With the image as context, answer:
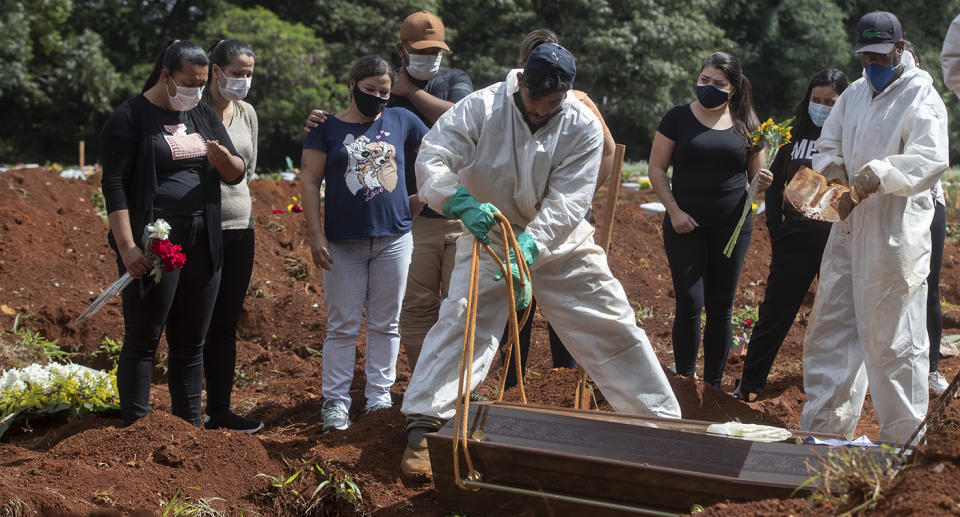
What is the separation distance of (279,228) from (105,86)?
1449 cm

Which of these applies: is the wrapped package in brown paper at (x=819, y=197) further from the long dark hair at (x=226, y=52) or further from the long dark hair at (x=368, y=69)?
the long dark hair at (x=226, y=52)

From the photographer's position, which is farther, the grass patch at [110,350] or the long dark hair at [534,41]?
the grass patch at [110,350]

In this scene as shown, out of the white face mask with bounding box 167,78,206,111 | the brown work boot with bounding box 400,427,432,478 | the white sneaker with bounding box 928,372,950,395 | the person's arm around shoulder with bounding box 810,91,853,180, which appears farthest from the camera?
the white sneaker with bounding box 928,372,950,395

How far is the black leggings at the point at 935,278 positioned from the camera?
16.9ft

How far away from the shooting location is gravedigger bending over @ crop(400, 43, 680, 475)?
154 inches

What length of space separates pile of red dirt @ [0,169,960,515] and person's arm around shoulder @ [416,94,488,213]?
3.93 feet

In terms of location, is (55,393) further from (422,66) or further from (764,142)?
(764,142)

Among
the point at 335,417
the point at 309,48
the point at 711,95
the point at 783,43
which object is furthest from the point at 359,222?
the point at 783,43

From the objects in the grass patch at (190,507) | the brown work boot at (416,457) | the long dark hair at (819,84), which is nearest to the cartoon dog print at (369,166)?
the brown work boot at (416,457)

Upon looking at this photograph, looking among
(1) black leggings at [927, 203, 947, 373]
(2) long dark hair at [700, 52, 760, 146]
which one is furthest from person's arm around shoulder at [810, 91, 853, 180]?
(1) black leggings at [927, 203, 947, 373]

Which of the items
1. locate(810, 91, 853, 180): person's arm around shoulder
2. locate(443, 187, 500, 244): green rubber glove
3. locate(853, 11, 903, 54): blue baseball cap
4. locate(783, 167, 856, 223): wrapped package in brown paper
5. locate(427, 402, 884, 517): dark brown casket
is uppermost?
locate(853, 11, 903, 54): blue baseball cap

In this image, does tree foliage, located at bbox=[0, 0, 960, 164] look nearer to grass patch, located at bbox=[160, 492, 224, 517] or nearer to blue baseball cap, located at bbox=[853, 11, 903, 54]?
blue baseball cap, located at bbox=[853, 11, 903, 54]

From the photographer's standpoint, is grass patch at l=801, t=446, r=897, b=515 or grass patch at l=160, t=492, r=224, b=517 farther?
grass patch at l=160, t=492, r=224, b=517

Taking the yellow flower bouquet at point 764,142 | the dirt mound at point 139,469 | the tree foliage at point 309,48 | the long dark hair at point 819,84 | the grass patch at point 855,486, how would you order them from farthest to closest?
the tree foliage at point 309,48 → the long dark hair at point 819,84 → the yellow flower bouquet at point 764,142 → the dirt mound at point 139,469 → the grass patch at point 855,486
